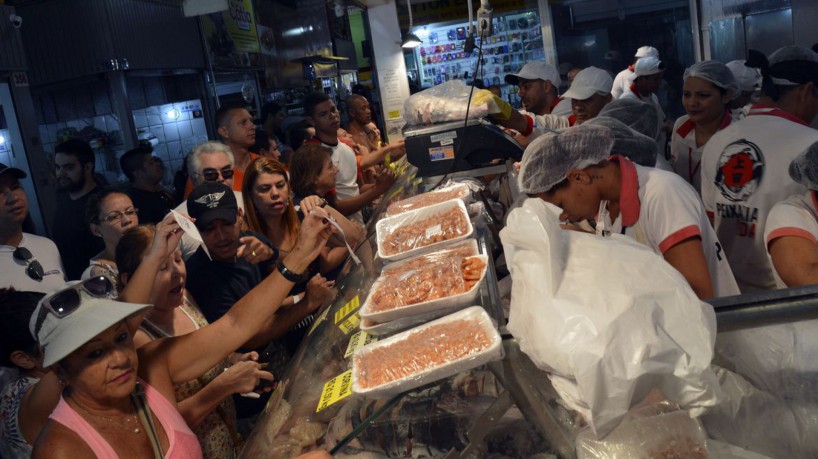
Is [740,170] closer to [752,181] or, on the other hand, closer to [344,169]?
[752,181]

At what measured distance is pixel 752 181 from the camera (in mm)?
3096

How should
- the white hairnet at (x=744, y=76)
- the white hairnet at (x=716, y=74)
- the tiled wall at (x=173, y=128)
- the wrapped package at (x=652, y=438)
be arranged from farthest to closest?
1. the tiled wall at (x=173, y=128)
2. the white hairnet at (x=744, y=76)
3. the white hairnet at (x=716, y=74)
4. the wrapped package at (x=652, y=438)

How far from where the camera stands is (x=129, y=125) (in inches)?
273

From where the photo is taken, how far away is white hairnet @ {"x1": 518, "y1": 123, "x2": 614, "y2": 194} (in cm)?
244

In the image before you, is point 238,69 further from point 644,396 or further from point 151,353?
point 644,396

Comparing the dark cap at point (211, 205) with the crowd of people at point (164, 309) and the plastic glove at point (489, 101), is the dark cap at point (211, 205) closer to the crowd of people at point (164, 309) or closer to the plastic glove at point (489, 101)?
the crowd of people at point (164, 309)

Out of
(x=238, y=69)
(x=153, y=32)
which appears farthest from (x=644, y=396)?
(x=238, y=69)

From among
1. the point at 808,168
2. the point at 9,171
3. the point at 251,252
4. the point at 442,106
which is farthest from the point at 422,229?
the point at 9,171

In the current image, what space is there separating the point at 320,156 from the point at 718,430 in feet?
10.6

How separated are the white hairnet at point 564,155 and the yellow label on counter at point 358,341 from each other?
2.79ft

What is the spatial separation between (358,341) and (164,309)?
1068 millimetres

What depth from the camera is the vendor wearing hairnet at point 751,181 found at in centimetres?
301

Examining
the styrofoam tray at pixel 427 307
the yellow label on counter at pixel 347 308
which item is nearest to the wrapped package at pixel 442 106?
the yellow label on counter at pixel 347 308

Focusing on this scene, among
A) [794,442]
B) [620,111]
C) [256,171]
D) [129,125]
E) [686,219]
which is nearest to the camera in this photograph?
[794,442]
